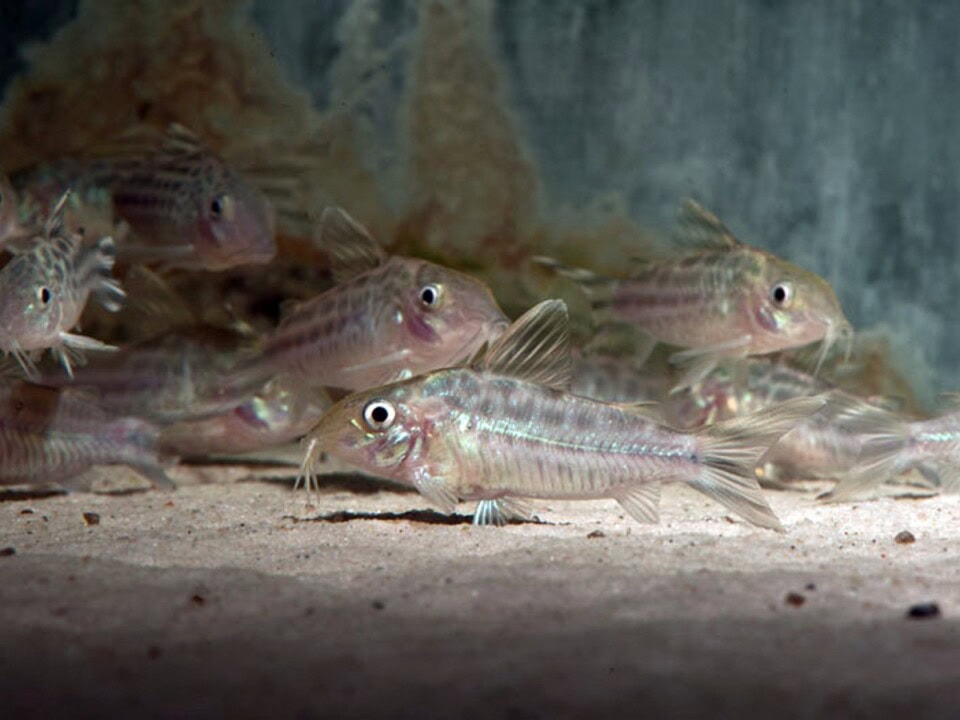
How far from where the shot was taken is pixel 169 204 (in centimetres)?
647

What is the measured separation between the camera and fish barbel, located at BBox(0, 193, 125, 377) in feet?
16.6

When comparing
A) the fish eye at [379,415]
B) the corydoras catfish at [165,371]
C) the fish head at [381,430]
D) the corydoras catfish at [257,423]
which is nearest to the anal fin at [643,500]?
the fish head at [381,430]

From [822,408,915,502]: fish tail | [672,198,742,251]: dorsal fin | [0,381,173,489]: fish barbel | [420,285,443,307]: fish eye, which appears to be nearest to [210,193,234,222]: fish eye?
[0,381,173,489]: fish barbel

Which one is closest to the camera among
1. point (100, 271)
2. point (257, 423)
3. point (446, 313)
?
point (446, 313)

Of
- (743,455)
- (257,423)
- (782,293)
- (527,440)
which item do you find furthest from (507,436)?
(257,423)

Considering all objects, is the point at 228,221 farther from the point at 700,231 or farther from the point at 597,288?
the point at 700,231

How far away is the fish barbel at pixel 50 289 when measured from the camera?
5.07 m

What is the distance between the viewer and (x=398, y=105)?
8.01 metres

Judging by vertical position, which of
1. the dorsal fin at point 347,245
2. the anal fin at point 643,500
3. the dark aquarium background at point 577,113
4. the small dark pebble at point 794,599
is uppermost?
the dark aquarium background at point 577,113

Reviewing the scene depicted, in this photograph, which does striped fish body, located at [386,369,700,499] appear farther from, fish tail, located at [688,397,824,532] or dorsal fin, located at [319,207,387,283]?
dorsal fin, located at [319,207,387,283]

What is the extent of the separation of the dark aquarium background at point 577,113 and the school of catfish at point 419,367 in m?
0.58

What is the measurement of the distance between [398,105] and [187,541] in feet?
16.0

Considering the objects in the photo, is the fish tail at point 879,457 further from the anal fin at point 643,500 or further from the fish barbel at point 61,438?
the fish barbel at point 61,438

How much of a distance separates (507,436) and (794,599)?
1.82m
